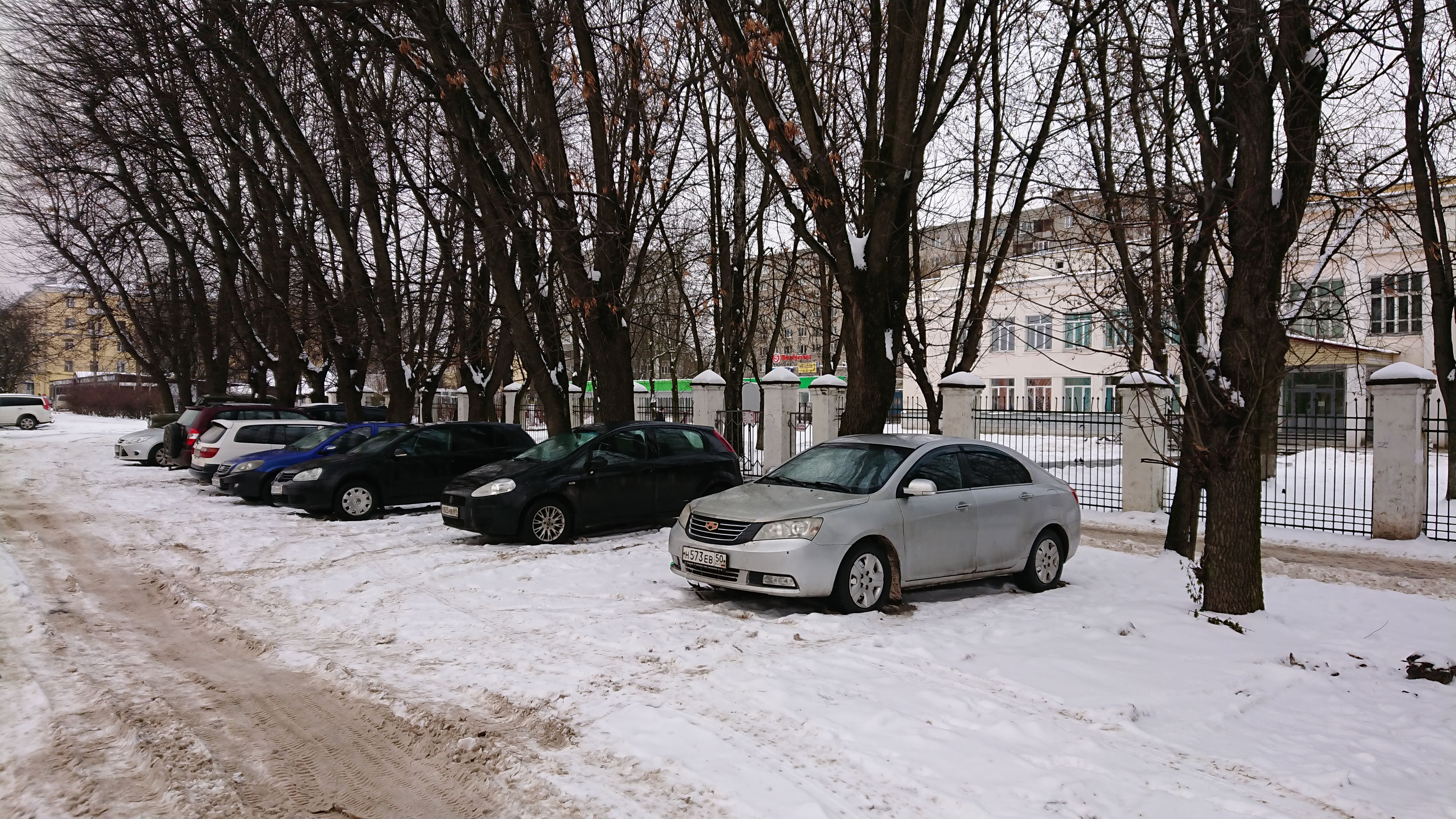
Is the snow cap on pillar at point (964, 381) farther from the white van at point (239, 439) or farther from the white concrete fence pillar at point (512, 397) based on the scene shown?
the white concrete fence pillar at point (512, 397)

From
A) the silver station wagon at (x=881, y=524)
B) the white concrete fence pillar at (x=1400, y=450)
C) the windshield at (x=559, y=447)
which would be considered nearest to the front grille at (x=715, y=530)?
the silver station wagon at (x=881, y=524)

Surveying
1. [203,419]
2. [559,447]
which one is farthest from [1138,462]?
[203,419]

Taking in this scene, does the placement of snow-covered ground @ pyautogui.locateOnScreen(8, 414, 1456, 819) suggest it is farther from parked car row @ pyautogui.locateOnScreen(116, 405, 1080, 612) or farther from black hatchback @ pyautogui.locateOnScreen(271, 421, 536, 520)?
black hatchback @ pyautogui.locateOnScreen(271, 421, 536, 520)

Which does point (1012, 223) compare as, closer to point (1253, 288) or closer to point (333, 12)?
point (1253, 288)

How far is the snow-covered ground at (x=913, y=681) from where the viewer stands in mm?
4195

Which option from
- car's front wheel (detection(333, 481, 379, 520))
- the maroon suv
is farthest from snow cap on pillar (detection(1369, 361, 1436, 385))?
the maroon suv

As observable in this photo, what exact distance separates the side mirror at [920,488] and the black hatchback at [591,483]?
4.76 meters

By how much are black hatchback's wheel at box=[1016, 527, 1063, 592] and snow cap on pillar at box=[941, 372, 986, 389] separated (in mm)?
8500

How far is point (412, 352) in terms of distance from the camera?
854 inches

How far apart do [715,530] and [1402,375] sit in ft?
37.5

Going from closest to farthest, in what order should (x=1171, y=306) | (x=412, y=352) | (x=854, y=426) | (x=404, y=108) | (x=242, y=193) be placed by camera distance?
(x=1171, y=306) → (x=854, y=426) → (x=404, y=108) → (x=412, y=352) → (x=242, y=193)

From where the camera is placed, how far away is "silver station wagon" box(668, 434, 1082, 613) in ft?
24.0

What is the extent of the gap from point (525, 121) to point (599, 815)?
1580cm

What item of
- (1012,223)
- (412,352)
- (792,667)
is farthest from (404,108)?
(792,667)
